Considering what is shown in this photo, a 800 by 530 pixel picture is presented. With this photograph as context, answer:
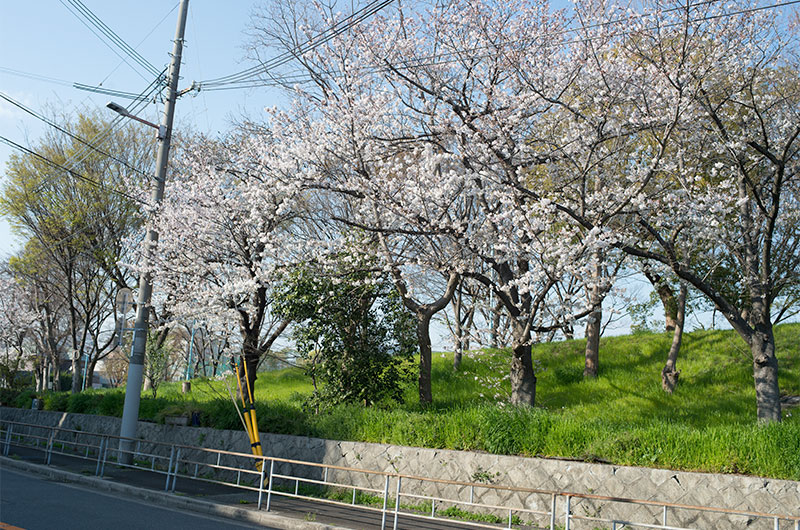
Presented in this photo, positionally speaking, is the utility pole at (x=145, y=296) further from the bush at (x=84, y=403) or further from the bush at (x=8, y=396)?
the bush at (x=8, y=396)

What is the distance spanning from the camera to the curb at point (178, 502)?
8.97 m

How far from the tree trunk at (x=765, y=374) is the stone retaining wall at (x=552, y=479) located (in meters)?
3.54

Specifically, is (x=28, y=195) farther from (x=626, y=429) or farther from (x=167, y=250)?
(x=626, y=429)

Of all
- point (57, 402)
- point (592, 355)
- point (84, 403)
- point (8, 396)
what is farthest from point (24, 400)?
point (592, 355)

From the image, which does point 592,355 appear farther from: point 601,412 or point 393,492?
point 393,492

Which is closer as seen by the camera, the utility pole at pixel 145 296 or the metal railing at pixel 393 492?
the metal railing at pixel 393 492

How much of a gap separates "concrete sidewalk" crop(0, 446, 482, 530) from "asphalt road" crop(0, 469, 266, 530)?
369 mm

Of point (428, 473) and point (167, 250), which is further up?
point (167, 250)

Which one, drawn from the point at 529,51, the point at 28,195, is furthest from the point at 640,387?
the point at 28,195

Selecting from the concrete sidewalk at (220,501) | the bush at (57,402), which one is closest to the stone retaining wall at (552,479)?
the concrete sidewalk at (220,501)

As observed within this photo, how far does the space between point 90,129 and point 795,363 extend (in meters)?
28.6

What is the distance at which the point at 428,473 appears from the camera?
1084 centimetres

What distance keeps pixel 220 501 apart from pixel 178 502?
78 cm

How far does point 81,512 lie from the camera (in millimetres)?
9039
